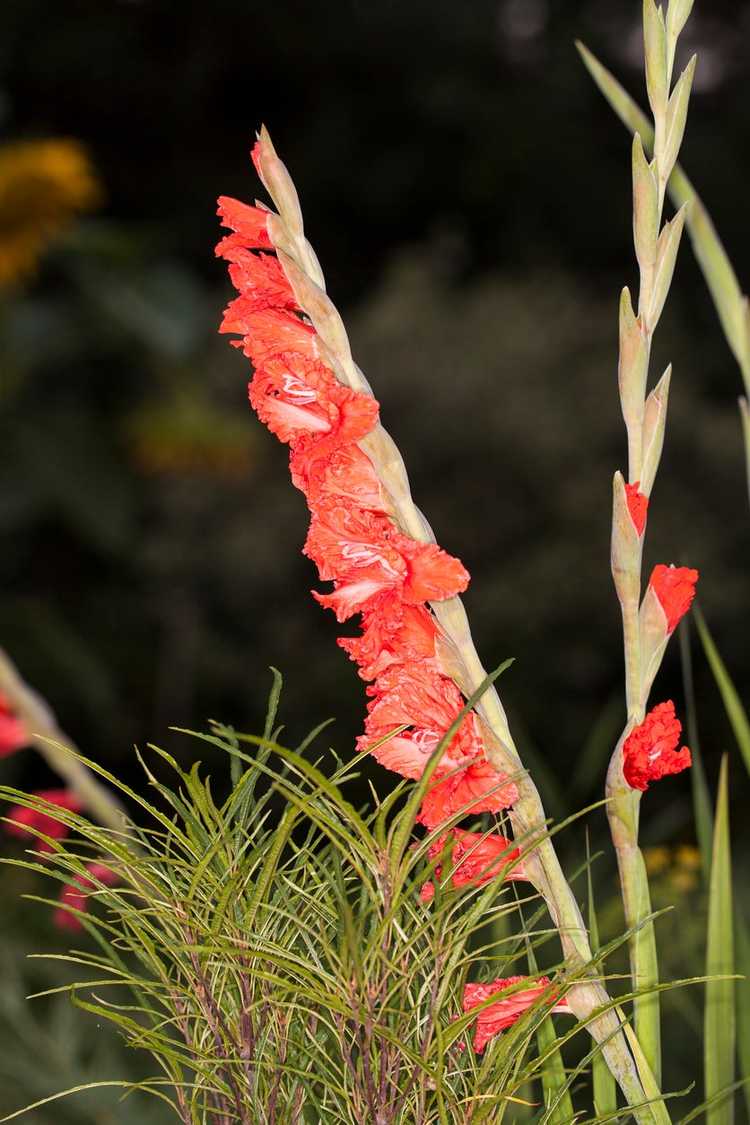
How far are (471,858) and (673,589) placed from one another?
8cm

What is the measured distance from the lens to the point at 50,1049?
969 millimetres

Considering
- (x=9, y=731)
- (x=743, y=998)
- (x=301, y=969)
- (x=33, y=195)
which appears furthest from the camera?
(x=33, y=195)

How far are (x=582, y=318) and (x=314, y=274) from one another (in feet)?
14.3

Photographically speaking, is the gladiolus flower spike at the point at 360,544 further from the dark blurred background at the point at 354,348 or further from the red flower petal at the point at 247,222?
the dark blurred background at the point at 354,348

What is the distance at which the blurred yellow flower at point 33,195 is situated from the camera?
3.21 meters

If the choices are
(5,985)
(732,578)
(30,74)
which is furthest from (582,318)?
(5,985)

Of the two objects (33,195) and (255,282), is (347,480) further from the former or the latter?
(33,195)

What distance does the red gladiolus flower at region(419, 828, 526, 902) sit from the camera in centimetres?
29

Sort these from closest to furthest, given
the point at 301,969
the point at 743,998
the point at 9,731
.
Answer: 1. the point at 301,969
2. the point at 743,998
3. the point at 9,731

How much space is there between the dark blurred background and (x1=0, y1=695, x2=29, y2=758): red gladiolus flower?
235 centimetres

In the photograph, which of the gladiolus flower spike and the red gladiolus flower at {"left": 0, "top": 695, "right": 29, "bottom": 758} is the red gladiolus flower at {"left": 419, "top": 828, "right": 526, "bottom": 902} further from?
the red gladiolus flower at {"left": 0, "top": 695, "right": 29, "bottom": 758}

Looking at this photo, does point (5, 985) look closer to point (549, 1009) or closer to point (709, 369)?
point (549, 1009)

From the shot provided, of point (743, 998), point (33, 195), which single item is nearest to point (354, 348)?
point (33, 195)

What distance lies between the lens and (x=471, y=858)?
336 millimetres
